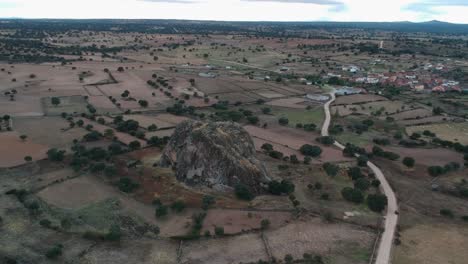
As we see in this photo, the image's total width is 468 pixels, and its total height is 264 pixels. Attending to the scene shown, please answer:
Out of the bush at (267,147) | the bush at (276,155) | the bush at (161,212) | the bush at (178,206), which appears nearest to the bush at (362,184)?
the bush at (276,155)

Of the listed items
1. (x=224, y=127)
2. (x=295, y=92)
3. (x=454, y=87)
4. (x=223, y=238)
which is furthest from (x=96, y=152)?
(x=454, y=87)

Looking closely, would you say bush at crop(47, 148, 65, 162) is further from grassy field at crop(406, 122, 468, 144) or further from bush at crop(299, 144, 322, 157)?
grassy field at crop(406, 122, 468, 144)

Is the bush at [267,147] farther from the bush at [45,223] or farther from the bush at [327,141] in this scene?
the bush at [45,223]

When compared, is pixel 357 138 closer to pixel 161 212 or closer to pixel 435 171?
pixel 435 171

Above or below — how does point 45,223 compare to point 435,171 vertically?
below

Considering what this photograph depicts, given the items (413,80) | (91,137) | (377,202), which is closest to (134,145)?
(91,137)

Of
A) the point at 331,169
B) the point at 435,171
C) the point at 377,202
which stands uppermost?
the point at 331,169
